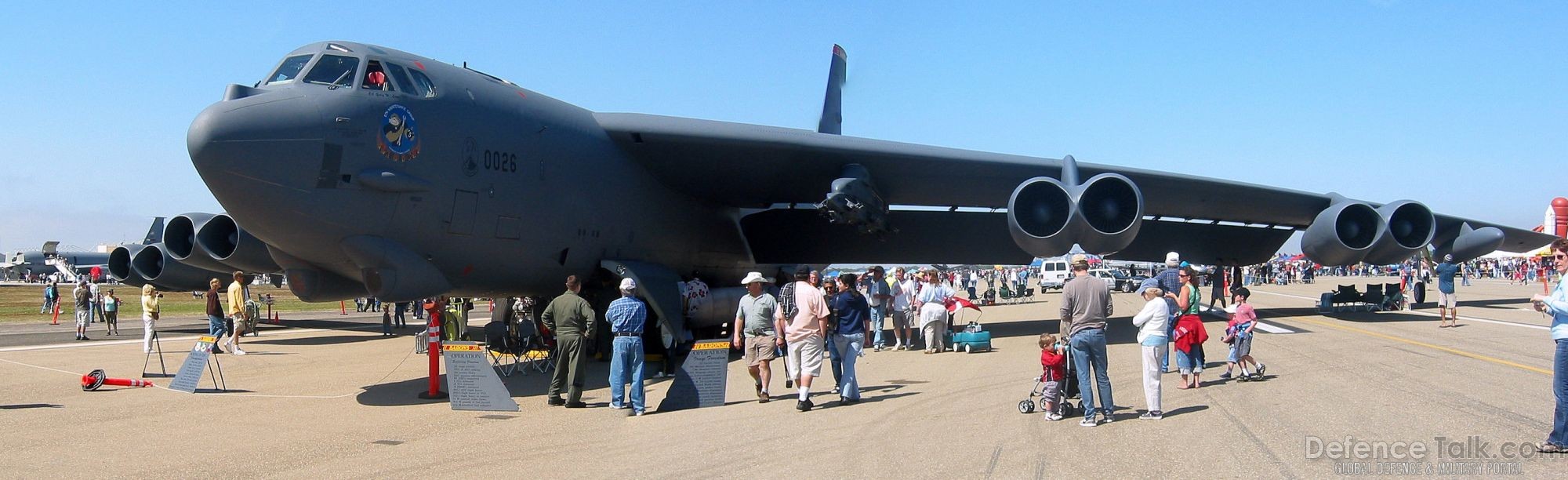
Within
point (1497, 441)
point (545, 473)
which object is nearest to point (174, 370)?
point (545, 473)

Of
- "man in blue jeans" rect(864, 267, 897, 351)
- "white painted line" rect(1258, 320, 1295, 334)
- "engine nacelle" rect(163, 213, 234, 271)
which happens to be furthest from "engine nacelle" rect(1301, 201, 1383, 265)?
"engine nacelle" rect(163, 213, 234, 271)

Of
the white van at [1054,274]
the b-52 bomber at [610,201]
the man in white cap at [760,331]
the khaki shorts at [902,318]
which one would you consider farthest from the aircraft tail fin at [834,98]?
the white van at [1054,274]

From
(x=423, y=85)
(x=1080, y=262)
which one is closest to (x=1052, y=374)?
(x=1080, y=262)

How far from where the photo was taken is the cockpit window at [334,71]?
9656 millimetres

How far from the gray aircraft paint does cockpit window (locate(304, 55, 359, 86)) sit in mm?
A: 69

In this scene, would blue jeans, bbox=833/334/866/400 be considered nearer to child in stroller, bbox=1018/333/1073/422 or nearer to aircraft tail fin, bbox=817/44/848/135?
child in stroller, bbox=1018/333/1073/422

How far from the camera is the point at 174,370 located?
44.9 feet

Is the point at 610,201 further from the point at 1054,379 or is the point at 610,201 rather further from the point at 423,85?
the point at 1054,379

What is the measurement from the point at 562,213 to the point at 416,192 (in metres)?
2.24

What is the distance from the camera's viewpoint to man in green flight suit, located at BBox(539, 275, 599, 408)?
9.70m

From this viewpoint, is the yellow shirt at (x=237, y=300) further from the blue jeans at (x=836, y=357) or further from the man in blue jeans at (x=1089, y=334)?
the man in blue jeans at (x=1089, y=334)

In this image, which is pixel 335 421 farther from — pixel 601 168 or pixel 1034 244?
pixel 1034 244

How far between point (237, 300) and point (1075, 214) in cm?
1376

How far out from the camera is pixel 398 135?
32.7ft
